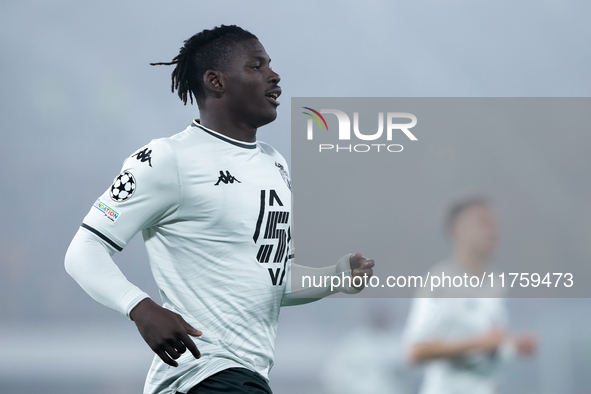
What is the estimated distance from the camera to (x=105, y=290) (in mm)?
1425

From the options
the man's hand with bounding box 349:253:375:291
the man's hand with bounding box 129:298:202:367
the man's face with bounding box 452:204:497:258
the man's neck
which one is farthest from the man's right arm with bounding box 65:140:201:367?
the man's face with bounding box 452:204:497:258

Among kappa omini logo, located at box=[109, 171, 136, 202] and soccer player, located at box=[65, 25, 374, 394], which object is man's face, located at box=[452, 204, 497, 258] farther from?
kappa omini logo, located at box=[109, 171, 136, 202]

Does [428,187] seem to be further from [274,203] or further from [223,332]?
[223,332]

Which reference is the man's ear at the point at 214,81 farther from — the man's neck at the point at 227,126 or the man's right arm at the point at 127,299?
the man's right arm at the point at 127,299

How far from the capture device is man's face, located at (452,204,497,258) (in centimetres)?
192

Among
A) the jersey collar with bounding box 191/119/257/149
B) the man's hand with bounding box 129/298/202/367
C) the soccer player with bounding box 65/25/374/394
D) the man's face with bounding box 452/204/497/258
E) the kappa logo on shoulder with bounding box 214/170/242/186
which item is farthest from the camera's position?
the man's face with bounding box 452/204/497/258

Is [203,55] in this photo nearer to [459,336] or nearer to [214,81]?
→ [214,81]

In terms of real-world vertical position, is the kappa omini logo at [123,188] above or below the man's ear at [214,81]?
below

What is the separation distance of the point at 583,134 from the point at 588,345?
4.14 feet

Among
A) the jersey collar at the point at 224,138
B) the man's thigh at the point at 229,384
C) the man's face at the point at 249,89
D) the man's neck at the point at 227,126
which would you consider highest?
the man's face at the point at 249,89

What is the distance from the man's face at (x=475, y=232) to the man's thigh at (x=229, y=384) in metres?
0.82

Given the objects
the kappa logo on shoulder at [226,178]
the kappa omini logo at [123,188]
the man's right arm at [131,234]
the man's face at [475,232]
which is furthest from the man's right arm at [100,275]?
the man's face at [475,232]

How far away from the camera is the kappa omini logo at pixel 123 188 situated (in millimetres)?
1519

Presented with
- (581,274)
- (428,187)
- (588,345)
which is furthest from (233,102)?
(588,345)
